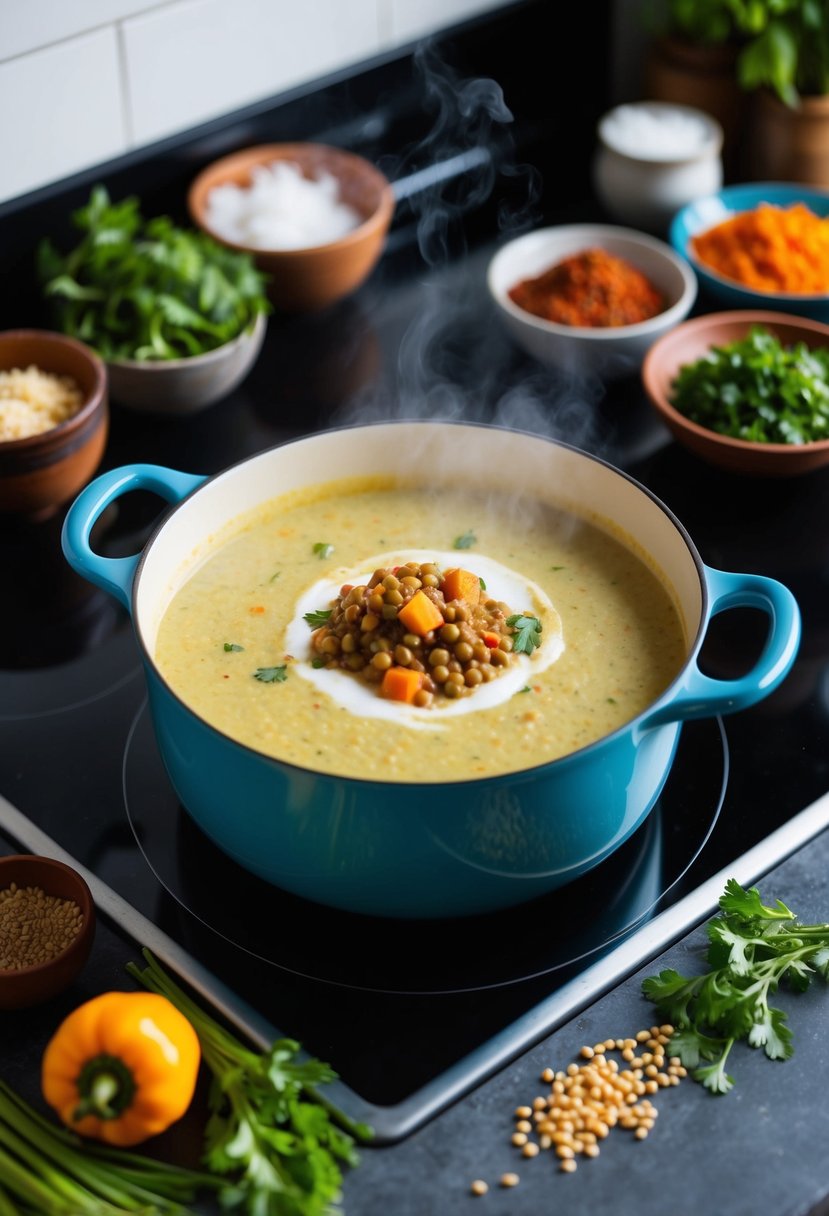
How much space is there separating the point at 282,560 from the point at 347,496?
0.15 metres

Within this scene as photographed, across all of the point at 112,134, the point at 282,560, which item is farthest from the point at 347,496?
the point at 112,134

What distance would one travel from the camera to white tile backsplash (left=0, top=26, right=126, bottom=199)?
2.04 meters

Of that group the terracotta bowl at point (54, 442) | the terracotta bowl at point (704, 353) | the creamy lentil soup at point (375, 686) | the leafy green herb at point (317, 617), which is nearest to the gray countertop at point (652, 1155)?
the creamy lentil soup at point (375, 686)

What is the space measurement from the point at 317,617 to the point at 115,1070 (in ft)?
1.92

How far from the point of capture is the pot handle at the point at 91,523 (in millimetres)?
1471

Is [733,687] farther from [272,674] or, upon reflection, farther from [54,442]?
[54,442]

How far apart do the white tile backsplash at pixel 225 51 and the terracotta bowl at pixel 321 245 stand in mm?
97

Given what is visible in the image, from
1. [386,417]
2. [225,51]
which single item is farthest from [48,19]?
[386,417]

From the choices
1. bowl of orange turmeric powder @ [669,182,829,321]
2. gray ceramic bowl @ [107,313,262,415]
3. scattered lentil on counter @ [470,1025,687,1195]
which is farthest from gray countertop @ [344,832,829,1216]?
bowl of orange turmeric powder @ [669,182,829,321]

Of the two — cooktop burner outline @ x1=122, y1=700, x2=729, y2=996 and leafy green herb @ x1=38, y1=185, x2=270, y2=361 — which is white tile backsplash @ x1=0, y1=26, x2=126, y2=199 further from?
cooktop burner outline @ x1=122, y1=700, x2=729, y2=996

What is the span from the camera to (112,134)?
220 centimetres

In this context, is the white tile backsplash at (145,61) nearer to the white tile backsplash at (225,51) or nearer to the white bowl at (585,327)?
the white tile backsplash at (225,51)

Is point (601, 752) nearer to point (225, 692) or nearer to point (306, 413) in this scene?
point (225, 692)

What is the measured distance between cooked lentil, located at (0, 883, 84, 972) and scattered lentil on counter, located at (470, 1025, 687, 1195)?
48 cm
